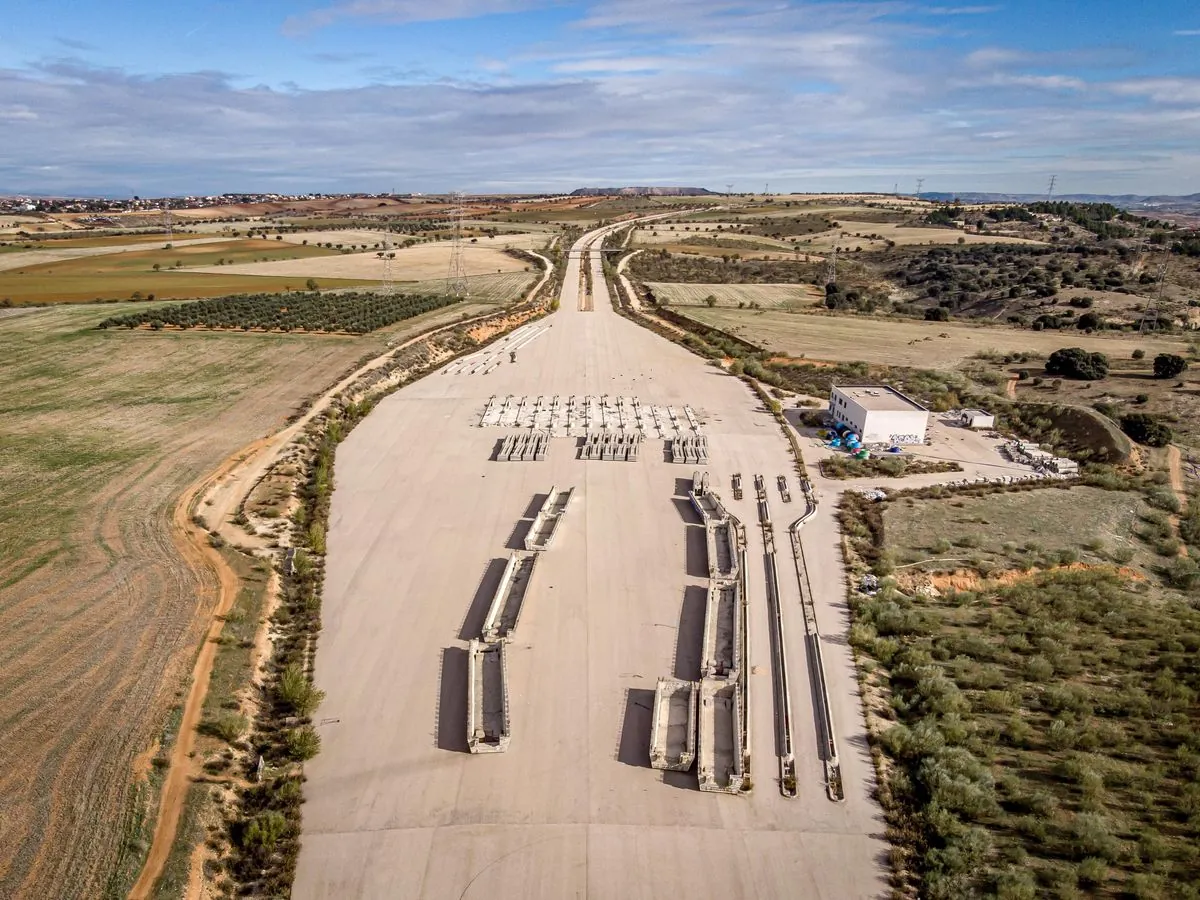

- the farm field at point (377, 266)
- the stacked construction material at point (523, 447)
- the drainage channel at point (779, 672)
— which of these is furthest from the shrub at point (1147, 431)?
the farm field at point (377, 266)

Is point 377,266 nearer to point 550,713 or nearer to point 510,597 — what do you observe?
point 510,597

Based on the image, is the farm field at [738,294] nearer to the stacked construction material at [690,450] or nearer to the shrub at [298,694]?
the stacked construction material at [690,450]

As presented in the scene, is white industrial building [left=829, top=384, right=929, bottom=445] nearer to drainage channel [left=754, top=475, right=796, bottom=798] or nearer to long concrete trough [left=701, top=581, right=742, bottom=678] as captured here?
drainage channel [left=754, top=475, right=796, bottom=798]

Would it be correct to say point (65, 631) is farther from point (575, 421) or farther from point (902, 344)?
point (902, 344)

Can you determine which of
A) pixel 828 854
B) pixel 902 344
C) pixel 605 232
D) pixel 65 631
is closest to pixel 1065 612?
pixel 828 854

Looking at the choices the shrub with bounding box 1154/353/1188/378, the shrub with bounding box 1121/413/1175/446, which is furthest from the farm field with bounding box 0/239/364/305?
the shrub with bounding box 1154/353/1188/378

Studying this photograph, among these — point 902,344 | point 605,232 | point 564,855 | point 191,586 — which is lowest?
point 564,855
